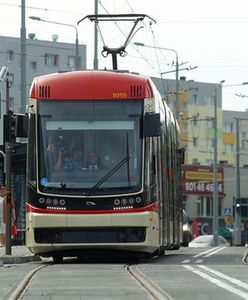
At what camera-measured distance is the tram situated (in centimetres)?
1806

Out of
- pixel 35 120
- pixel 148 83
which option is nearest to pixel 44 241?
pixel 35 120

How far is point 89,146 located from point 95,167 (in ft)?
1.56

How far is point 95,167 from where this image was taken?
18.3 meters

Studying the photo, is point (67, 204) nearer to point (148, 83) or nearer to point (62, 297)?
point (148, 83)

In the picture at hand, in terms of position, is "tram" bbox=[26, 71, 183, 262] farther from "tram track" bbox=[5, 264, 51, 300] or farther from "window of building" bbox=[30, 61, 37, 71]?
"window of building" bbox=[30, 61, 37, 71]

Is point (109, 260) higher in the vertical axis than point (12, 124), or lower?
lower

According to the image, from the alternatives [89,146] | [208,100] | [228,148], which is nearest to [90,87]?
[89,146]

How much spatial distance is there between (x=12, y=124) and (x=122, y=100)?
3.79 metres

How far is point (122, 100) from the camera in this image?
1880 cm

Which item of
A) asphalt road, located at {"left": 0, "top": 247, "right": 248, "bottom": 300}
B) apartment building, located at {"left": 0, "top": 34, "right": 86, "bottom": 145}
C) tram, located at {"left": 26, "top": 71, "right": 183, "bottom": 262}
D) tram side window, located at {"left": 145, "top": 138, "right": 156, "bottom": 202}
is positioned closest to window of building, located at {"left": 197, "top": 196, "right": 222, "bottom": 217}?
apartment building, located at {"left": 0, "top": 34, "right": 86, "bottom": 145}

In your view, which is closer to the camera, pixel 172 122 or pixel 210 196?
pixel 172 122

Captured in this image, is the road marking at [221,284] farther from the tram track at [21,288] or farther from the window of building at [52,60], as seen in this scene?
the window of building at [52,60]

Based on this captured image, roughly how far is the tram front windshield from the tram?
20 mm

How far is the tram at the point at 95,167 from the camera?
59.3ft
